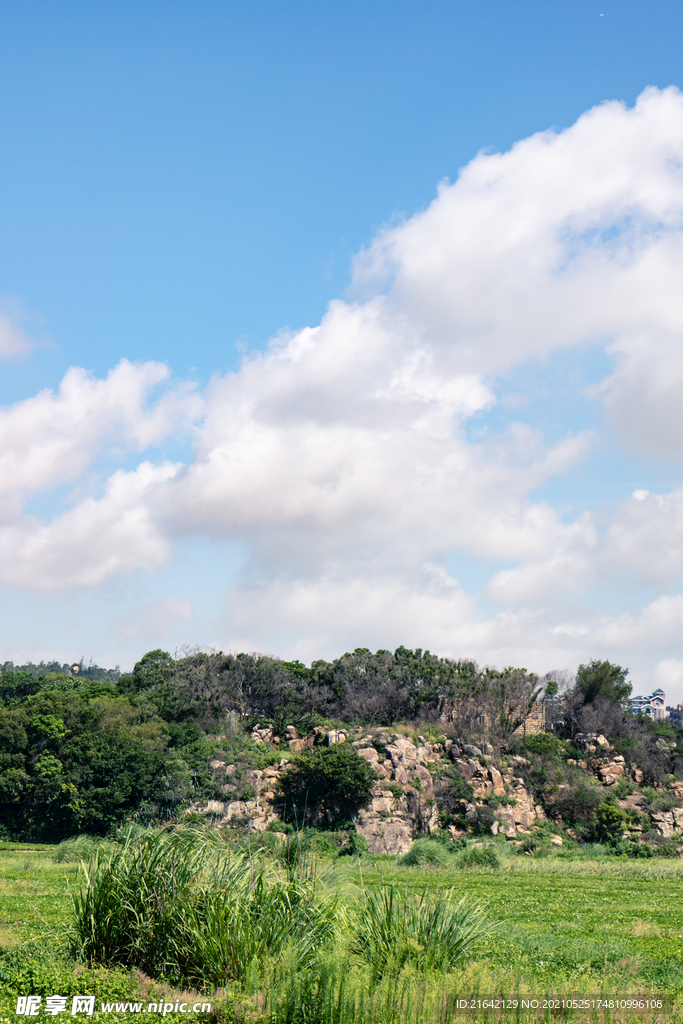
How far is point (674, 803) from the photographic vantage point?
57969 mm

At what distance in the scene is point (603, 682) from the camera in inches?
2923

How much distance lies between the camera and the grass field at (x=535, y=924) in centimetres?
1108

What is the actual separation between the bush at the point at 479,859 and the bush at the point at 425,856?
2.91ft

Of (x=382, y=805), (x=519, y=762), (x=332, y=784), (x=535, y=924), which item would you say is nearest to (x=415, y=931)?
(x=535, y=924)

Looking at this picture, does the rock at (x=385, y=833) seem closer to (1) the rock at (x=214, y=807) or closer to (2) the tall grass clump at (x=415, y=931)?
(1) the rock at (x=214, y=807)

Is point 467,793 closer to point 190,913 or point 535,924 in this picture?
point 535,924

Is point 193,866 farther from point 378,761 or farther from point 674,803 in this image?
point 674,803

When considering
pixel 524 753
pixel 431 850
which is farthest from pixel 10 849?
pixel 524 753

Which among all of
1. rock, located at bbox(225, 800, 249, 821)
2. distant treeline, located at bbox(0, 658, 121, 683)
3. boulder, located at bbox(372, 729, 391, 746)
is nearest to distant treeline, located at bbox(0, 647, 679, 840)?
rock, located at bbox(225, 800, 249, 821)

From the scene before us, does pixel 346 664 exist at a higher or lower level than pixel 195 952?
higher

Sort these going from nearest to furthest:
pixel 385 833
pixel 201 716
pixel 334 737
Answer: pixel 385 833
pixel 334 737
pixel 201 716

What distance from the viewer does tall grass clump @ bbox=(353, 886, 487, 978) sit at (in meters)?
11.1

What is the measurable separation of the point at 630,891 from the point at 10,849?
32952mm

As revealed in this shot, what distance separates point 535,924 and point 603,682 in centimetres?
5832
